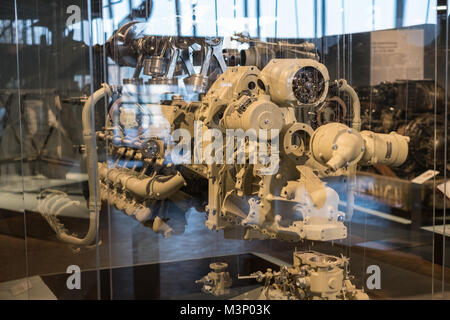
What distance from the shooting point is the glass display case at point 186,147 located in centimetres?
358

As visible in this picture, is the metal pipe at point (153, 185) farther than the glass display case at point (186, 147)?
Yes

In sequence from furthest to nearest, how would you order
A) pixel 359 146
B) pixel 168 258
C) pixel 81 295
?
pixel 168 258
pixel 81 295
pixel 359 146

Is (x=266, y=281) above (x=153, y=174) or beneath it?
beneath

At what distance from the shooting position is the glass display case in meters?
3.58

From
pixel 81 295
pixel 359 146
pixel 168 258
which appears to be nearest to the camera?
pixel 359 146

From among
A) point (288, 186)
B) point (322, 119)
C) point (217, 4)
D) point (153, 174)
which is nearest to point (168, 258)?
point (153, 174)

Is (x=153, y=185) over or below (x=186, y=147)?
below

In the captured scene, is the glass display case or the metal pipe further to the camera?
the metal pipe

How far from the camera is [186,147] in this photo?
13.2 feet

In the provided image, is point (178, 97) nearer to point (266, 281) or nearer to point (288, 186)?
point (288, 186)

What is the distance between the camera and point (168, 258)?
4098 millimetres

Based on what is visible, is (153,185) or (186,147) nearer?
(186,147)
